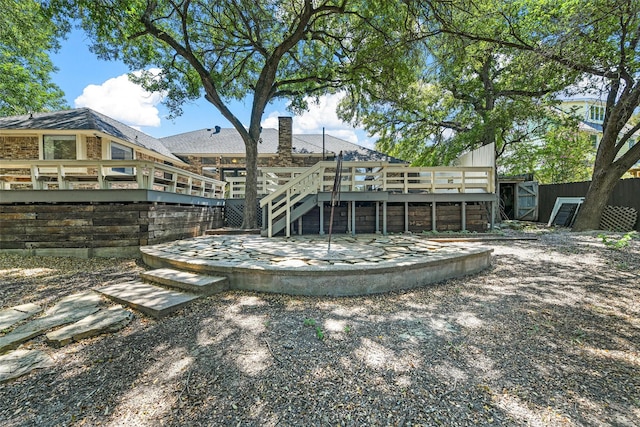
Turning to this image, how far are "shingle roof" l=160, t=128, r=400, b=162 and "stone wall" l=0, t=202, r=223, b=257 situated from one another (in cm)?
878

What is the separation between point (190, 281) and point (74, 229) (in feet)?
13.6

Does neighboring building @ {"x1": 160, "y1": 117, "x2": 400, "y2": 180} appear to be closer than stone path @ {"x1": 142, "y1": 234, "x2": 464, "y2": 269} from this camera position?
No

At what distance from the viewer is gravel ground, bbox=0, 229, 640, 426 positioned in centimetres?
163

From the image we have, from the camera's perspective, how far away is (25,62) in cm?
1549

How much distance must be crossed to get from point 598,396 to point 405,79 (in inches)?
354

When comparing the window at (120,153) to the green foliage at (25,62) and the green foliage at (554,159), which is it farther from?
Answer: the green foliage at (554,159)

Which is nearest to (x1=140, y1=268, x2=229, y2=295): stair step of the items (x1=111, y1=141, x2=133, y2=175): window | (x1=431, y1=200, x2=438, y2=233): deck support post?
(x1=431, y1=200, x2=438, y2=233): deck support post

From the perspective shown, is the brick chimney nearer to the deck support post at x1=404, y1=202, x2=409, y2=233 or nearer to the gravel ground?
the deck support post at x1=404, y1=202, x2=409, y2=233

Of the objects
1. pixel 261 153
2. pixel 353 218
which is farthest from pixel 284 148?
pixel 353 218

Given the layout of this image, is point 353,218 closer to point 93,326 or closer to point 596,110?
point 93,326

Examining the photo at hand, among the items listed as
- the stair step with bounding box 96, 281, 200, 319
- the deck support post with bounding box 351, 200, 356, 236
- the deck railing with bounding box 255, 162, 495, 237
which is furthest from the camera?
the deck support post with bounding box 351, 200, 356, 236

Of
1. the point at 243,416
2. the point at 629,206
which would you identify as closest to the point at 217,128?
the point at 243,416

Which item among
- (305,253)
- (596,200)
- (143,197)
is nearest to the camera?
(305,253)

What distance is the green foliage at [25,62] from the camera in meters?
9.45
